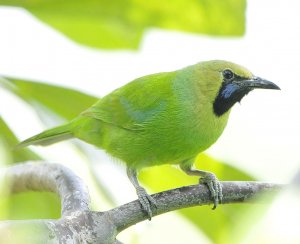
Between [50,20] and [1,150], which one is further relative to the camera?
[50,20]

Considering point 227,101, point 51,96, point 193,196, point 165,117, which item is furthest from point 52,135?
point 193,196

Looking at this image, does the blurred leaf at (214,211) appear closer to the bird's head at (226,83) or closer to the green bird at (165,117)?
the green bird at (165,117)

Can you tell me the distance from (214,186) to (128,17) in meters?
0.81

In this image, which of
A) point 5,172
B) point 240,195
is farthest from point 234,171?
point 5,172

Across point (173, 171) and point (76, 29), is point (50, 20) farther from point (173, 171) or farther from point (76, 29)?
point (173, 171)

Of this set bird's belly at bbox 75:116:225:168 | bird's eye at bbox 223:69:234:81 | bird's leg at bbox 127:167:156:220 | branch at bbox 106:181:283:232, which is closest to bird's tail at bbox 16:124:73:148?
bird's belly at bbox 75:116:225:168

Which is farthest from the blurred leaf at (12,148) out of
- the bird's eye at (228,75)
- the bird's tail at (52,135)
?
the bird's eye at (228,75)

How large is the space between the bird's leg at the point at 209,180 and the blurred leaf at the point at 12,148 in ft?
2.44

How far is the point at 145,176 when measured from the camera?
292 centimetres

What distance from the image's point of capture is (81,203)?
70.4 inches

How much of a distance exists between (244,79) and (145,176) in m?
0.72

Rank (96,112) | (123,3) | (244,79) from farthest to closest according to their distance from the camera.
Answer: (96,112) < (244,79) < (123,3)

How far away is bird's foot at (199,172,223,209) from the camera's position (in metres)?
2.16

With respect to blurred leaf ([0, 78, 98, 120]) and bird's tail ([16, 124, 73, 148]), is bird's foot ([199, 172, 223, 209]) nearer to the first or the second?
blurred leaf ([0, 78, 98, 120])
